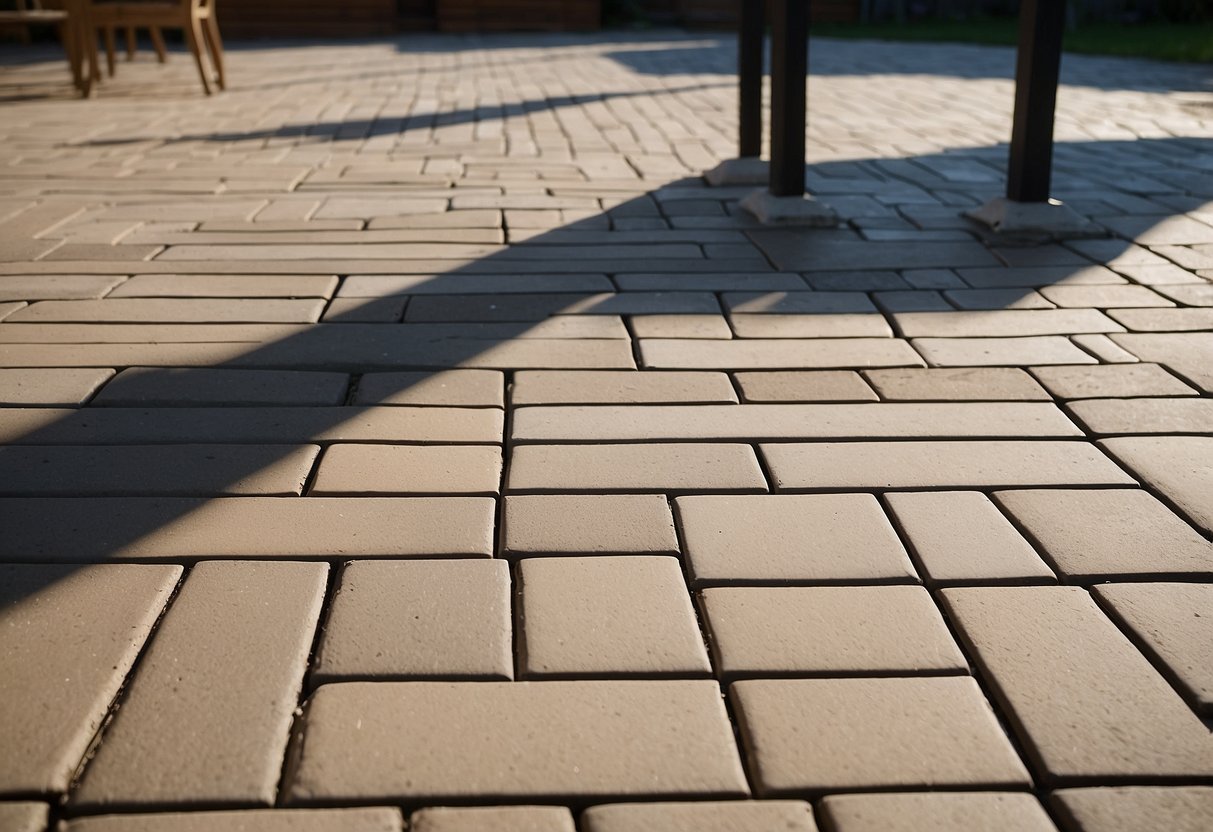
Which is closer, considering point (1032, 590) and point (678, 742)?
point (678, 742)

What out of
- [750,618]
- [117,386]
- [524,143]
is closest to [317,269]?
[117,386]

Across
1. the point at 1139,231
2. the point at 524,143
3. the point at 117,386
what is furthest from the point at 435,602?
the point at 524,143

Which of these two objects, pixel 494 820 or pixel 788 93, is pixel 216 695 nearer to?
pixel 494 820

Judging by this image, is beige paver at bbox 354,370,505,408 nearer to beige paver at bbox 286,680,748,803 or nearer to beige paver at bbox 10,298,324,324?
beige paver at bbox 10,298,324,324

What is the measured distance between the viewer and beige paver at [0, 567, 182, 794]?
3.68 feet

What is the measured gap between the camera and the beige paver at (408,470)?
170 cm

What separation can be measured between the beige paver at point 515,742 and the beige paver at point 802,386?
3.03 feet

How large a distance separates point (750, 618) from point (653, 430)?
1.97 ft

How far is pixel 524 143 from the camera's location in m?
5.07

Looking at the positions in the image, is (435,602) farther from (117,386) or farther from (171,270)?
(171,270)

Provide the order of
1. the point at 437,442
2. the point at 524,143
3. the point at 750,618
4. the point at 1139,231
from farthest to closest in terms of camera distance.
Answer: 1. the point at 524,143
2. the point at 1139,231
3. the point at 437,442
4. the point at 750,618

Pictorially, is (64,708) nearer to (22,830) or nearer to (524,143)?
(22,830)

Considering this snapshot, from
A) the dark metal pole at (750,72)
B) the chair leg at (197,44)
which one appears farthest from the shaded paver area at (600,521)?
the chair leg at (197,44)

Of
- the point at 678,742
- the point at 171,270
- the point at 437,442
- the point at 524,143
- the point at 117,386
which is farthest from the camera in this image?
the point at 524,143
